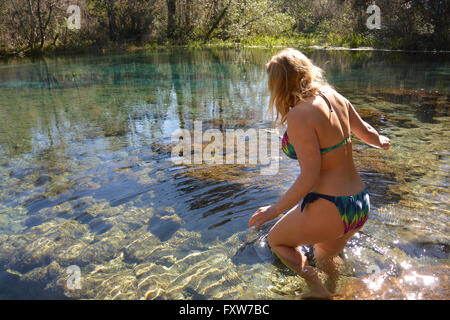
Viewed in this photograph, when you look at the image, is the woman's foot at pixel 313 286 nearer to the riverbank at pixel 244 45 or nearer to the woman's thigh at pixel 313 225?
the woman's thigh at pixel 313 225

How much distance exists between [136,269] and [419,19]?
77.1ft

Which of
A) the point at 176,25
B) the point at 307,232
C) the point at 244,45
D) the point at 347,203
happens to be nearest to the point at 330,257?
the point at 307,232

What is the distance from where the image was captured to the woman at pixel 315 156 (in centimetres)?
218

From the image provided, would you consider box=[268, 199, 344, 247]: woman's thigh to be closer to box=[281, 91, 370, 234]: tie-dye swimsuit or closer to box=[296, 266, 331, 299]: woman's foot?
box=[281, 91, 370, 234]: tie-dye swimsuit

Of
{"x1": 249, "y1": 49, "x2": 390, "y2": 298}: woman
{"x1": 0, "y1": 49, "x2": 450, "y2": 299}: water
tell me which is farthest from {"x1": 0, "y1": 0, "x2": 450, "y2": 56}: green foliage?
{"x1": 249, "y1": 49, "x2": 390, "y2": 298}: woman

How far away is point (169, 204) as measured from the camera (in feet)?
13.9

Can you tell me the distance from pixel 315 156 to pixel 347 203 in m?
0.43

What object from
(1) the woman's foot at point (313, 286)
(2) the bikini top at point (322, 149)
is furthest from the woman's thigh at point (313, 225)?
(2) the bikini top at point (322, 149)

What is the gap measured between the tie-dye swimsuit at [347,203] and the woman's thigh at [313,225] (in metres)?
0.03

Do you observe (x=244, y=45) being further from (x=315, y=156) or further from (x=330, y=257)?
(x=315, y=156)

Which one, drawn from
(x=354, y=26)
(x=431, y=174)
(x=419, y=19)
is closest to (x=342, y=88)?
(x=431, y=174)

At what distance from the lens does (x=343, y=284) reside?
8.93 ft

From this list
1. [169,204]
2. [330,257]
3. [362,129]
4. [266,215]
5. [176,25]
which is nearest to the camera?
[266,215]
